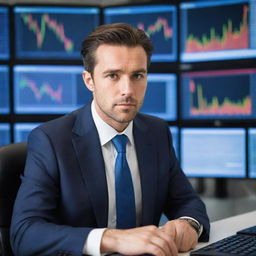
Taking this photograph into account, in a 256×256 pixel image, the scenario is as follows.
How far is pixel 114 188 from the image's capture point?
153 centimetres

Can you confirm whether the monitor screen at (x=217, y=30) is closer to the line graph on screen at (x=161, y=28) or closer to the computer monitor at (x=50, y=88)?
the line graph on screen at (x=161, y=28)

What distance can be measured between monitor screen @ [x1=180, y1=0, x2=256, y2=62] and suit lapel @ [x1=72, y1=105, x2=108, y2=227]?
3.60ft

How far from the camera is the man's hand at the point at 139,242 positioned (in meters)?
1.12

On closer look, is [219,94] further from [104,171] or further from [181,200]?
[104,171]

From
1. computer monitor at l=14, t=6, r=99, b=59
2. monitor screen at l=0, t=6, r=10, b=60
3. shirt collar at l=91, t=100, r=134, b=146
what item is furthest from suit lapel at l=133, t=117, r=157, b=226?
monitor screen at l=0, t=6, r=10, b=60

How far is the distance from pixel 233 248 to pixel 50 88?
1641 mm

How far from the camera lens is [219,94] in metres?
2.44

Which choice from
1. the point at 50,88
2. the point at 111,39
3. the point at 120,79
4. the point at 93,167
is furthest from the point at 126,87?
the point at 50,88

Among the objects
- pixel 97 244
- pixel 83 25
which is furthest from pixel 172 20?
pixel 97 244

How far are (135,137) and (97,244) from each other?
0.57m

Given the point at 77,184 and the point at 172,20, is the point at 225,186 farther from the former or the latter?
the point at 77,184

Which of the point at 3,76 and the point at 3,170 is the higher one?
the point at 3,76

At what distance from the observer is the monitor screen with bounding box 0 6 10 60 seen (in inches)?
101

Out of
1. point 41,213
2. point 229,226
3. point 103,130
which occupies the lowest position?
point 229,226
